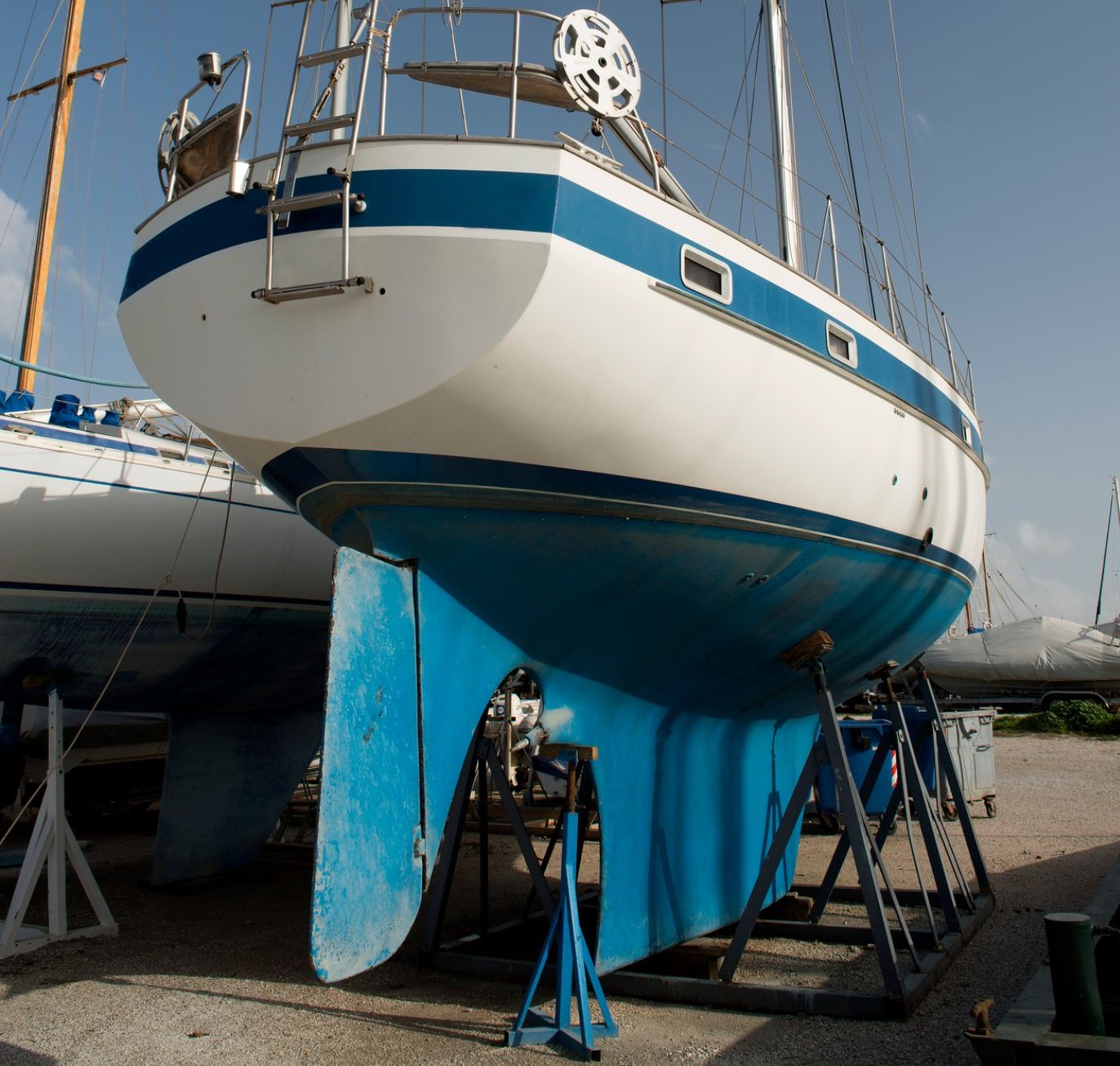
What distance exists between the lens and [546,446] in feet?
12.6

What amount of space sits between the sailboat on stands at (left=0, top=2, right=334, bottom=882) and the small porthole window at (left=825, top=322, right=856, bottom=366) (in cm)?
464

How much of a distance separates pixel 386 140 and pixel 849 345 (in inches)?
103

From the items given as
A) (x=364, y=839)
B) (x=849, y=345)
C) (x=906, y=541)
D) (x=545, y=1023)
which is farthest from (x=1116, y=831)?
(x=364, y=839)

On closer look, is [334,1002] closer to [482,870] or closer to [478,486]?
[482,870]

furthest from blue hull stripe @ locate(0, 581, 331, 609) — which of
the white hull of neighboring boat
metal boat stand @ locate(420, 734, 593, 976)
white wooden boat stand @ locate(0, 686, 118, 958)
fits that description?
metal boat stand @ locate(420, 734, 593, 976)

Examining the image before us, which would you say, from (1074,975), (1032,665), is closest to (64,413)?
(1074,975)

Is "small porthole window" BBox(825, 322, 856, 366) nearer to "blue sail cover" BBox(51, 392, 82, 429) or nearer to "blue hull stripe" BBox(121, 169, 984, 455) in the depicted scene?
"blue hull stripe" BBox(121, 169, 984, 455)

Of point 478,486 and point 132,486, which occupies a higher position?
point 132,486

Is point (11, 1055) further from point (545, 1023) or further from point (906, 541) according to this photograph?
point (906, 541)

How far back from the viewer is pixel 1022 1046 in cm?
280

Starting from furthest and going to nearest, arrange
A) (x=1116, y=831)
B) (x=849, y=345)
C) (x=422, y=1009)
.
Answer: (x=1116, y=831) < (x=849, y=345) < (x=422, y=1009)

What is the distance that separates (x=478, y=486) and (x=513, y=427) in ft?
1.05

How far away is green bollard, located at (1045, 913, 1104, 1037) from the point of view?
9.14ft

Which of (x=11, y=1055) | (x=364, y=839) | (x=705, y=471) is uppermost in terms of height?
(x=705, y=471)
